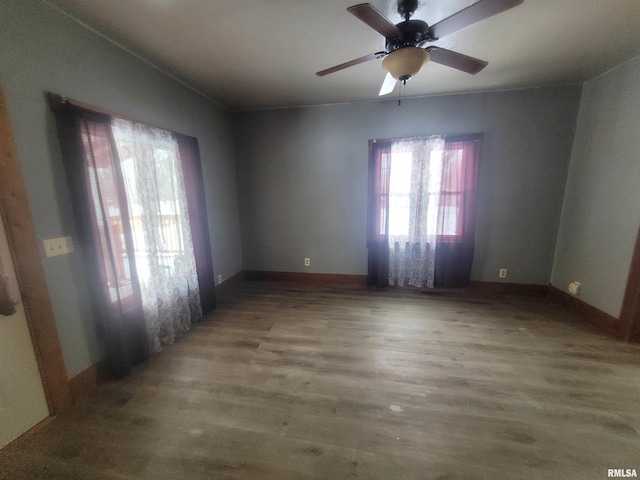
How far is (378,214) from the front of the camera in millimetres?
3180

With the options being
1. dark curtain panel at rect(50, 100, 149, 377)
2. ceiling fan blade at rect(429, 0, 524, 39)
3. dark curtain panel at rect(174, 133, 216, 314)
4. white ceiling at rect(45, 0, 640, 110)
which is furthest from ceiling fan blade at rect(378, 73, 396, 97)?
dark curtain panel at rect(50, 100, 149, 377)

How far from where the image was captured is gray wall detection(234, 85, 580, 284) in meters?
2.78

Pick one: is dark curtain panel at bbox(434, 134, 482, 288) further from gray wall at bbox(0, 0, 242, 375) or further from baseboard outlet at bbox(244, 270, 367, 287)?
gray wall at bbox(0, 0, 242, 375)

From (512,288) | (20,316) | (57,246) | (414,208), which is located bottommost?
(512,288)

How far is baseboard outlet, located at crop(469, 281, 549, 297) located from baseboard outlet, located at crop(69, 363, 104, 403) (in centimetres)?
392

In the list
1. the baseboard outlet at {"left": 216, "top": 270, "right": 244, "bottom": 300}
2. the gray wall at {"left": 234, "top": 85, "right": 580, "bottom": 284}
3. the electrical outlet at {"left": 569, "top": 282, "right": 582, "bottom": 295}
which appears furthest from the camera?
the baseboard outlet at {"left": 216, "top": 270, "right": 244, "bottom": 300}

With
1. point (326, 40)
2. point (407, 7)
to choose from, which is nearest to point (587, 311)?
point (407, 7)

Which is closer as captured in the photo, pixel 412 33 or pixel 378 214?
pixel 412 33

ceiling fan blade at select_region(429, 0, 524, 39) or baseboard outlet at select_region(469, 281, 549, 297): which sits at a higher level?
ceiling fan blade at select_region(429, 0, 524, 39)

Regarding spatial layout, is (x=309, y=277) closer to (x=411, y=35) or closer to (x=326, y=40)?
(x=326, y=40)

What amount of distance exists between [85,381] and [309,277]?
2522 mm

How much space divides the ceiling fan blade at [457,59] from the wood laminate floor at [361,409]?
7.12 feet

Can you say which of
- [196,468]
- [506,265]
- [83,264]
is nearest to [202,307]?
[83,264]

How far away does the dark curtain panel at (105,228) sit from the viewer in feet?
5.02
